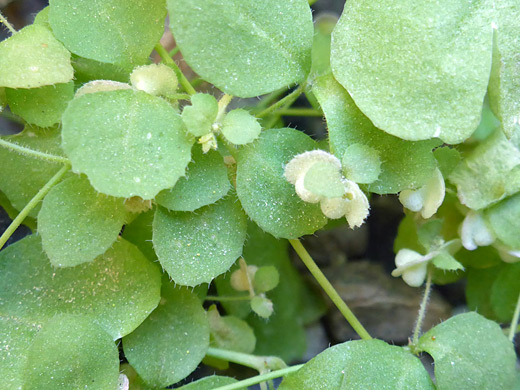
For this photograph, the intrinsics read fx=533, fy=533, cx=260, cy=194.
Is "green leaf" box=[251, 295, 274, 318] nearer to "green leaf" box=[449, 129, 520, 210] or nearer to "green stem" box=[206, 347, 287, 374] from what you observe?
"green stem" box=[206, 347, 287, 374]

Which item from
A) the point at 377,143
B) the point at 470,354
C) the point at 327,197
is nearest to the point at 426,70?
the point at 377,143

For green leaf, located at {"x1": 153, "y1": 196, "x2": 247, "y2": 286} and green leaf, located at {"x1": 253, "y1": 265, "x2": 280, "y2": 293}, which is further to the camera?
green leaf, located at {"x1": 253, "y1": 265, "x2": 280, "y2": 293}

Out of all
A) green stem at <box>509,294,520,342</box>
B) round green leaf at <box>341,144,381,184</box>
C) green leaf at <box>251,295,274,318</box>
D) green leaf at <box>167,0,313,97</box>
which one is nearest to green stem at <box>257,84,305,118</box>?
green leaf at <box>167,0,313,97</box>

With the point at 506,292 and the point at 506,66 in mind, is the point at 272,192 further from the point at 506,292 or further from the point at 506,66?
the point at 506,292

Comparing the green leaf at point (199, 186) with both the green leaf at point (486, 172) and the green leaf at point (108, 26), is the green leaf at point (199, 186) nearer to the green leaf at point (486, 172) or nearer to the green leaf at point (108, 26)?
the green leaf at point (108, 26)

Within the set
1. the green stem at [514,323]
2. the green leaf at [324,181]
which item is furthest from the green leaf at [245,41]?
the green stem at [514,323]

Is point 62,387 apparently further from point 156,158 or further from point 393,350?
point 393,350

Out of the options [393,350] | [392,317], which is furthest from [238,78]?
[392,317]

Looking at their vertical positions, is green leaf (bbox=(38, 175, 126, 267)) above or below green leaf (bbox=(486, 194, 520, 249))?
above
